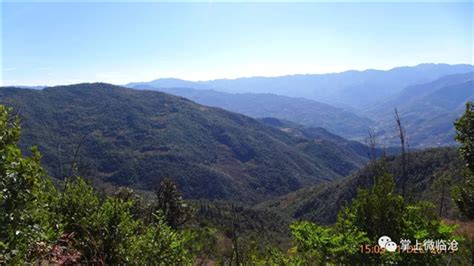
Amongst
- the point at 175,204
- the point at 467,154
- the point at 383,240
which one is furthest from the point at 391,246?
the point at 175,204

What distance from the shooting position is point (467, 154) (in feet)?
48.9

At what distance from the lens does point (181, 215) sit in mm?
29500

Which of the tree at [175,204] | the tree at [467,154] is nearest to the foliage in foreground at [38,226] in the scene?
the tree at [467,154]

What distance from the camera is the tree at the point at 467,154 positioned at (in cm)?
1493

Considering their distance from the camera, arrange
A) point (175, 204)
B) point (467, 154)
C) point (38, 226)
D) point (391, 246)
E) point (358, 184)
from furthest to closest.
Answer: point (358, 184) < point (175, 204) < point (467, 154) < point (391, 246) < point (38, 226)

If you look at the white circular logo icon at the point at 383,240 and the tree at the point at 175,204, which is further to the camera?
the tree at the point at 175,204

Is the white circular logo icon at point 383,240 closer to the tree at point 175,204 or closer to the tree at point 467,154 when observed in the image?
the tree at point 467,154

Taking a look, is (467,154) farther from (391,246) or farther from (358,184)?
(358,184)

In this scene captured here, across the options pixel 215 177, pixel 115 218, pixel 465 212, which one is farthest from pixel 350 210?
pixel 215 177

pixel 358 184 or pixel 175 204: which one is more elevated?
pixel 175 204

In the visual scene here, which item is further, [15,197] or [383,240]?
[383,240]

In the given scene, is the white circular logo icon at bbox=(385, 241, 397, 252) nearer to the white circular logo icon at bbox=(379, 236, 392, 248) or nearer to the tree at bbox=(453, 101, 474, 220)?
the white circular logo icon at bbox=(379, 236, 392, 248)

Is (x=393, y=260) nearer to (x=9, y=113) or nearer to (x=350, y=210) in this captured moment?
(x=350, y=210)

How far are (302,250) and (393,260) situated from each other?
1858 mm
